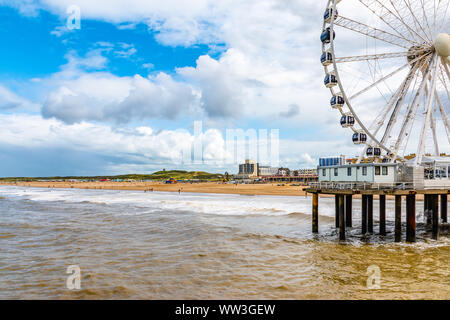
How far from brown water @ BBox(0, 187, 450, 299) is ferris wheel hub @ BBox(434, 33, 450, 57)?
14440 millimetres

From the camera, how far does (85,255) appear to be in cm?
1811

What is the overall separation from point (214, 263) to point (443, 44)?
24586 millimetres

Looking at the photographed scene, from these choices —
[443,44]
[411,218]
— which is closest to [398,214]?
[411,218]

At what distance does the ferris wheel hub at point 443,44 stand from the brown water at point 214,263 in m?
14.4

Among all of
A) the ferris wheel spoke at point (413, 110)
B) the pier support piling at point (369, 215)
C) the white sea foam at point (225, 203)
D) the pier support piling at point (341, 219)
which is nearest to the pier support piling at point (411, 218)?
the pier support piling at point (341, 219)

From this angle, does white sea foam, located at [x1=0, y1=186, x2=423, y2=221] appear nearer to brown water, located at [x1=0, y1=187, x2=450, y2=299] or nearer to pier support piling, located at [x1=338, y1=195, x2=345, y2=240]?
brown water, located at [x1=0, y1=187, x2=450, y2=299]

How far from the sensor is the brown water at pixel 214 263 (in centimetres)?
1240

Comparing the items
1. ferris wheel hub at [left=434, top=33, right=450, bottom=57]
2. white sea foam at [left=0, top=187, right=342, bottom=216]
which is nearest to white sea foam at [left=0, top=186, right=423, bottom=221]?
white sea foam at [left=0, top=187, right=342, bottom=216]

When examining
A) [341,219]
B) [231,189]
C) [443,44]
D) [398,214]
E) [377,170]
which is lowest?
[231,189]

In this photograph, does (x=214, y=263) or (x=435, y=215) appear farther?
(x=435, y=215)

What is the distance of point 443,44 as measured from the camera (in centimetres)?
2464

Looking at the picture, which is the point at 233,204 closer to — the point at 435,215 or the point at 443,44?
the point at 435,215

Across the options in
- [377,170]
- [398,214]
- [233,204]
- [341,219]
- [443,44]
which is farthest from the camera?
[233,204]

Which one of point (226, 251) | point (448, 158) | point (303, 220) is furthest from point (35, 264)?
point (448, 158)
